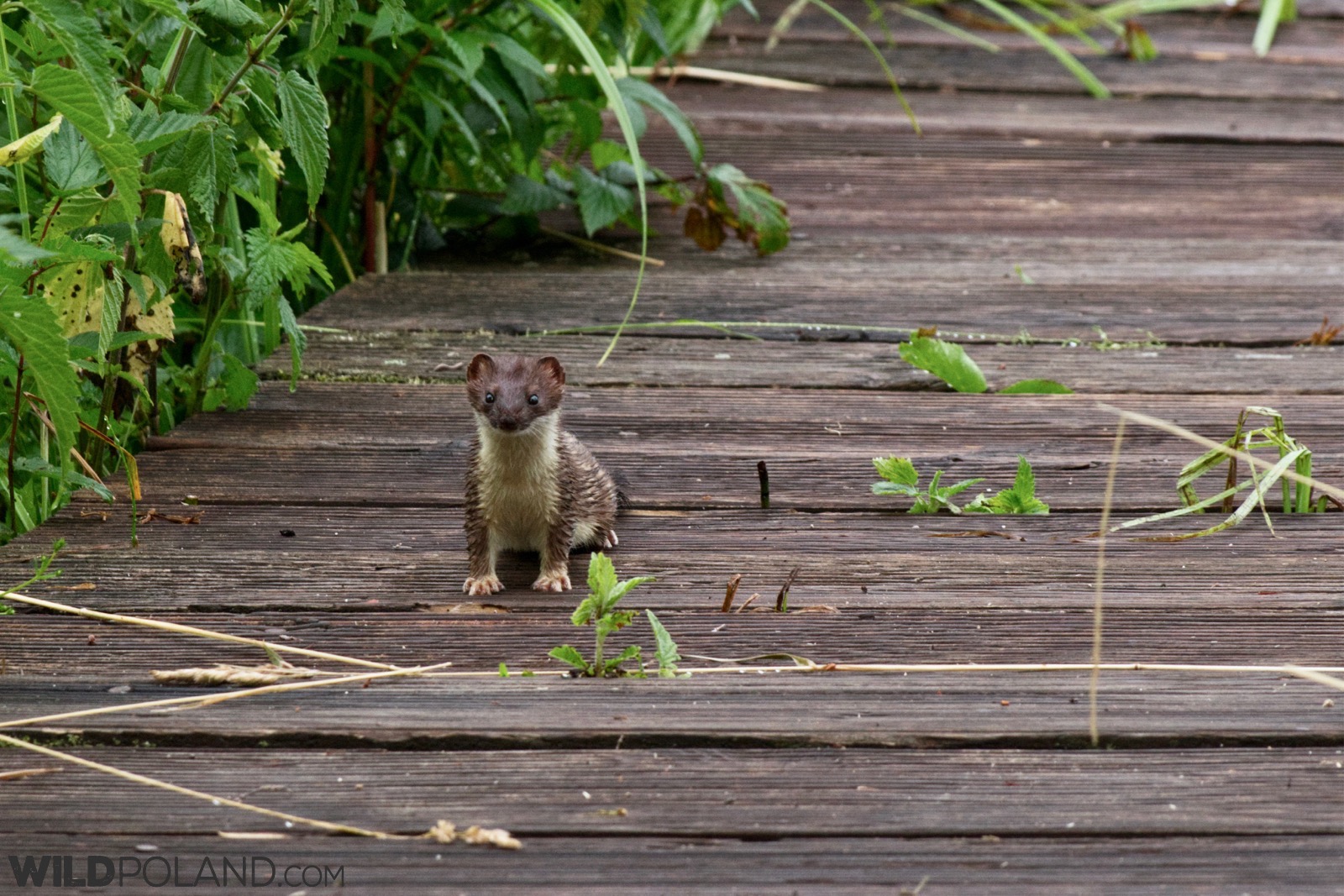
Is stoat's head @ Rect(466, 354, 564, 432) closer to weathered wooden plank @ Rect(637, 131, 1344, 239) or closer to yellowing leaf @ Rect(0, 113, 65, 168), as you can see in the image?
yellowing leaf @ Rect(0, 113, 65, 168)

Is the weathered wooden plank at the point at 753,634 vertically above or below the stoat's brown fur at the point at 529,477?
below

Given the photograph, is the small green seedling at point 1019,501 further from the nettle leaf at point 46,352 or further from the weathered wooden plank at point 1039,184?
the weathered wooden plank at point 1039,184

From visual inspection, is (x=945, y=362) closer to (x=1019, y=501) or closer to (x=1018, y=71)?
(x=1019, y=501)

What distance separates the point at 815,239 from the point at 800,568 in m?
2.79

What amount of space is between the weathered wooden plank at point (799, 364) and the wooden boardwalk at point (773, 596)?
0.02m

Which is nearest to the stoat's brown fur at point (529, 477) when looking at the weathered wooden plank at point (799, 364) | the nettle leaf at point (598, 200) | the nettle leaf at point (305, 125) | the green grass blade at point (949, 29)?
A: the nettle leaf at point (305, 125)

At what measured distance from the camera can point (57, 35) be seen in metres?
2.28

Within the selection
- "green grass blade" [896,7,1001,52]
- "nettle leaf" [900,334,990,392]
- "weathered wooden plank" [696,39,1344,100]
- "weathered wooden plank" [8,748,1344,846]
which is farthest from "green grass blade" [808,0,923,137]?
"weathered wooden plank" [8,748,1344,846]

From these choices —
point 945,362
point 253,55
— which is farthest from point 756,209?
point 253,55

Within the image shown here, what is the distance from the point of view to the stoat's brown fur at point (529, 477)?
120 inches

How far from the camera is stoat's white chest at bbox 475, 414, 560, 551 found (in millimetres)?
3068

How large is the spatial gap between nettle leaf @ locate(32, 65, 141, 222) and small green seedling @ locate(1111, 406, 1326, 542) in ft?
6.44

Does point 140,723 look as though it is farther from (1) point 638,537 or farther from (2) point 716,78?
(2) point 716,78

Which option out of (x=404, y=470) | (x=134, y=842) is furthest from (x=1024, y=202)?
(x=134, y=842)
